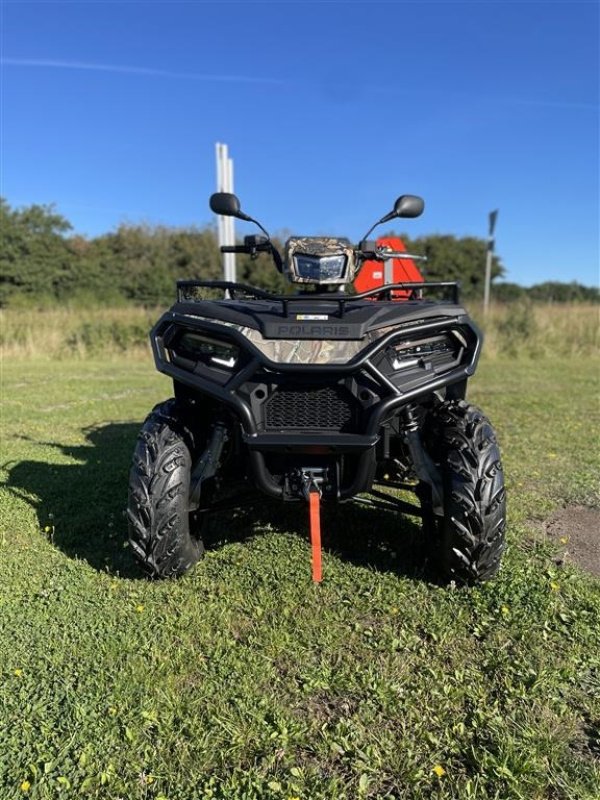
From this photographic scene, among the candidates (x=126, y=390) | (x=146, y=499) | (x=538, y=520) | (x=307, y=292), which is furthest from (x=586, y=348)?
(x=146, y=499)

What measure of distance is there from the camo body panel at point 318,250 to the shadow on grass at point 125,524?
1.21m

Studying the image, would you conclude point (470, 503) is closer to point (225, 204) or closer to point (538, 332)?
point (225, 204)

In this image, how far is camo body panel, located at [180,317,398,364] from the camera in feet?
8.84

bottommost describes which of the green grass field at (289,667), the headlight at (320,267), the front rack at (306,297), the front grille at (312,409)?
the green grass field at (289,667)

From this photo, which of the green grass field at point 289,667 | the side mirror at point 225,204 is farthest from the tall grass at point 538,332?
the side mirror at point 225,204

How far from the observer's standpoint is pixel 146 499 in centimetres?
294

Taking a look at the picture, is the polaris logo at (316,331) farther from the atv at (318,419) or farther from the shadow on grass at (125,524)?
the shadow on grass at (125,524)

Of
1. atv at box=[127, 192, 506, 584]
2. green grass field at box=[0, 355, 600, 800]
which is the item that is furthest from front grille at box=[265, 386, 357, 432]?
green grass field at box=[0, 355, 600, 800]

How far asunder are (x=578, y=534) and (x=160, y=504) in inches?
A: 95.9

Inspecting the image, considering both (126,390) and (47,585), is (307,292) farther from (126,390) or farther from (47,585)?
(126,390)

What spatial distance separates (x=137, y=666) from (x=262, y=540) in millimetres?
1301

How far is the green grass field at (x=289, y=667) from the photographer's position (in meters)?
1.93

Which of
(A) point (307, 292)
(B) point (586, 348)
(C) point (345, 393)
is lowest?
(B) point (586, 348)

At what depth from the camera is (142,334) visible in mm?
15945
